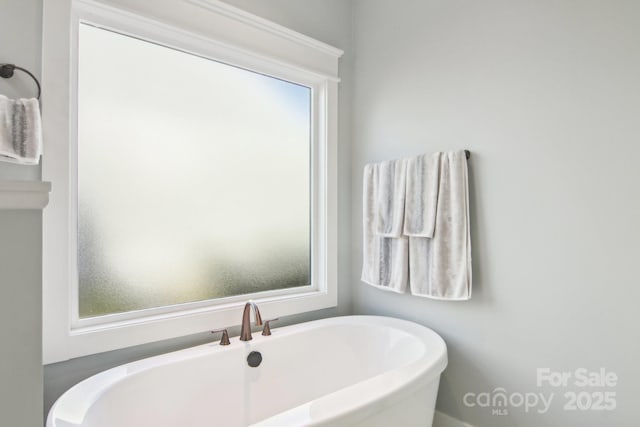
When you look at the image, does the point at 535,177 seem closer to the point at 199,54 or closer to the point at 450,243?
the point at 450,243

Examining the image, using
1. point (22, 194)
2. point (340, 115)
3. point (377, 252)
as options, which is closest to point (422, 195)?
point (377, 252)

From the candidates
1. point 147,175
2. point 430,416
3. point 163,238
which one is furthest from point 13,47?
point 430,416

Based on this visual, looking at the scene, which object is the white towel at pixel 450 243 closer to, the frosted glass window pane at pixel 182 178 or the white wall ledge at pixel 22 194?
the frosted glass window pane at pixel 182 178

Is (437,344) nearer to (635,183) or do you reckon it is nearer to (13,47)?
(635,183)

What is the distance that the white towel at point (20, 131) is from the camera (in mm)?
1146

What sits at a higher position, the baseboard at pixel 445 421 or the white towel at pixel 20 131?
the white towel at pixel 20 131

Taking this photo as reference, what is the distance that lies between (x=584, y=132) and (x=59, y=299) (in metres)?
2.23

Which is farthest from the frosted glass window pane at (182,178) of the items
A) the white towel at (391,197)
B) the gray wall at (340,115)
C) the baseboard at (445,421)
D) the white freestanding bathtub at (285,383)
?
the baseboard at (445,421)

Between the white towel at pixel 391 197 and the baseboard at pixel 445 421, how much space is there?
3.35ft

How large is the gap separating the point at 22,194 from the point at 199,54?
1.61 m

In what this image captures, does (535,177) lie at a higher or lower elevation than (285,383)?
higher

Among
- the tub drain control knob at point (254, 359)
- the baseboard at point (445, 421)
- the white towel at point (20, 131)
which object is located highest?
the white towel at point (20, 131)

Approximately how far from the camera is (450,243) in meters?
1.74

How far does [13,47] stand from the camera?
1271 mm
